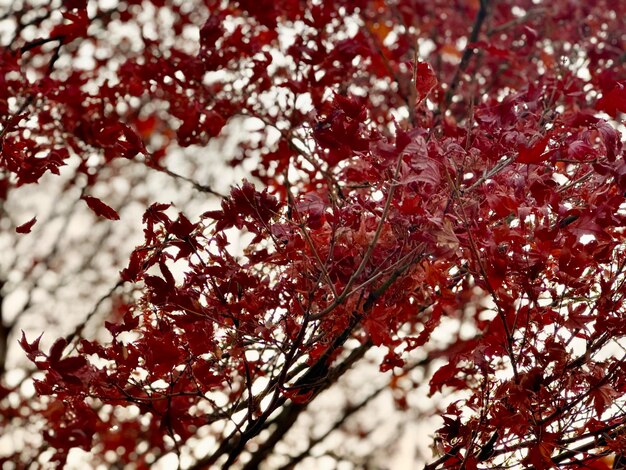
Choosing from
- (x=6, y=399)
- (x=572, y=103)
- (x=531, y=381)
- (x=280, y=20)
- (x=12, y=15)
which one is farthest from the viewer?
(x=6, y=399)

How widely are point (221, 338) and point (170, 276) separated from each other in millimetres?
370

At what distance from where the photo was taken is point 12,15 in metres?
5.32

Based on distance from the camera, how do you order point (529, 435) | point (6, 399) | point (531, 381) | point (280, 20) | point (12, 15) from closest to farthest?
point (531, 381)
point (529, 435)
point (280, 20)
point (12, 15)
point (6, 399)

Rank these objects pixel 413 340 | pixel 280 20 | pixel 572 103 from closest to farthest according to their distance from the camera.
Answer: pixel 413 340, pixel 572 103, pixel 280 20

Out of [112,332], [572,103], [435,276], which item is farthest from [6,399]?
[572,103]

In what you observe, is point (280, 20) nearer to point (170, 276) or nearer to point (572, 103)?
point (572, 103)

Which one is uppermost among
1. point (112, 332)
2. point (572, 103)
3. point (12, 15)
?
point (12, 15)

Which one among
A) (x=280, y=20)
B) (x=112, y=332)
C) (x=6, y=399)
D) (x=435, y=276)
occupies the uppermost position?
(x=280, y=20)

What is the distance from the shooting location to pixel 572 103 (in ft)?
12.7

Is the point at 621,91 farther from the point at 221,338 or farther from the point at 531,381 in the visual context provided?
the point at 221,338

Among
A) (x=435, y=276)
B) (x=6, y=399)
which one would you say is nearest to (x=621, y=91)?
(x=435, y=276)

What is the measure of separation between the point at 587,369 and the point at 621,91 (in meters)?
1.01

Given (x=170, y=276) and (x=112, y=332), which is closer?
(x=170, y=276)

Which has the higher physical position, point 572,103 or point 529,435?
point 572,103
